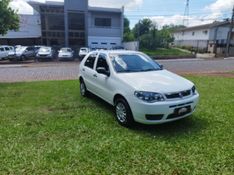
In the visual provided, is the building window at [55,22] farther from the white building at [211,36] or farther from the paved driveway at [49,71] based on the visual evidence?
the white building at [211,36]

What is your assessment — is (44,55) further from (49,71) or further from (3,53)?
(49,71)

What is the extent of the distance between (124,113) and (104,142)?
0.90m

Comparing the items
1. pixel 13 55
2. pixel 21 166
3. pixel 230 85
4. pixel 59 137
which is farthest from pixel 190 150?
pixel 13 55

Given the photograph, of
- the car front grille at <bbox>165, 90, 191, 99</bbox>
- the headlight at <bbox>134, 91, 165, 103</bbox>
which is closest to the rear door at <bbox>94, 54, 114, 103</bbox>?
the headlight at <bbox>134, 91, 165, 103</bbox>

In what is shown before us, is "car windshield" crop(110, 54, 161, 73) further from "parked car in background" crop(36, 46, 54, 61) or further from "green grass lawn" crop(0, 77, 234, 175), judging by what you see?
"parked car in background" crop(36, 46, 54, 61)

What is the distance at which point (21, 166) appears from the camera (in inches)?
143

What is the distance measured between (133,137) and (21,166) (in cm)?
208

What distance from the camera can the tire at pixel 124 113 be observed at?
16.1 ft

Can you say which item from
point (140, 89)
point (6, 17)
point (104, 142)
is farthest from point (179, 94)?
point (6, 17)

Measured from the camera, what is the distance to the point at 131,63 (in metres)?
5.95

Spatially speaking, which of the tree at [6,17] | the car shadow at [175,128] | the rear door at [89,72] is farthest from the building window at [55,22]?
the car shadow at [175,128]

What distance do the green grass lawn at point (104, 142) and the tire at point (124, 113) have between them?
143 mm

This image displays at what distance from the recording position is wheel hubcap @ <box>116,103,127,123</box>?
508 centimetres

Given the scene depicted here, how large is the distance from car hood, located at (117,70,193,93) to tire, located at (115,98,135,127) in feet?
1.52
